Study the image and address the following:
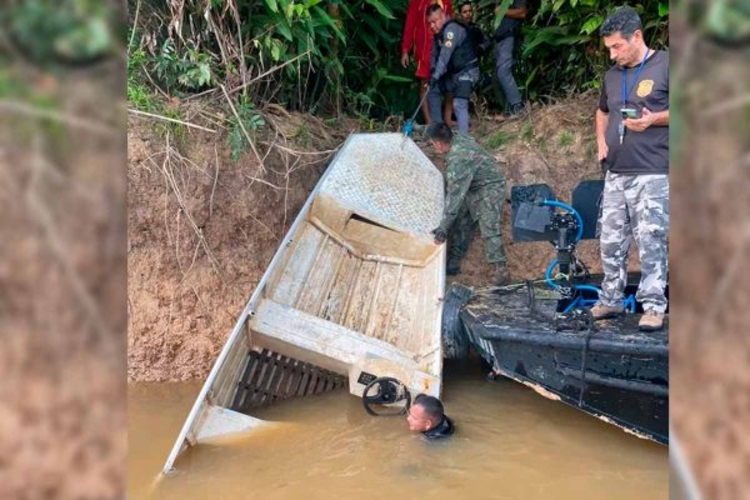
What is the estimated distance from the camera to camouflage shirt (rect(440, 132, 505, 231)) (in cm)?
480

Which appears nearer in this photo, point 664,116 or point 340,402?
point 664,116

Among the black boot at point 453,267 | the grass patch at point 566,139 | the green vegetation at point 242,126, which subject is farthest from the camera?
the grass patch at point 566,139

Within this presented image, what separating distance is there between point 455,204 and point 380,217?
59 centimetres

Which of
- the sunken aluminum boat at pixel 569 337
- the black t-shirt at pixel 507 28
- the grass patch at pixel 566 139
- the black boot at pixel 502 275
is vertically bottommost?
the sunken aluminum boat at pixel 569 337

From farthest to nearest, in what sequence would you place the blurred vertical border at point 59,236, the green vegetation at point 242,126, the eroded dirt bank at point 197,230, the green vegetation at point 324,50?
the green vegetation at point 324,50 < the green vegetation at point 242,126 < the eroded dirt bank at point 197,230 < the blurred vertical border at point 59,236

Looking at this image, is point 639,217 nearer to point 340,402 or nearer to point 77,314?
point 340,402

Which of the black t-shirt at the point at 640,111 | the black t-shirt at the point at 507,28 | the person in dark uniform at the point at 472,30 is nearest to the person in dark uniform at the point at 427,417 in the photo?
the black t-shirt at the point at 640,111

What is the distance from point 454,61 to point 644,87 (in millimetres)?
2997

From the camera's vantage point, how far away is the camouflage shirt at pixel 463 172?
4.80m

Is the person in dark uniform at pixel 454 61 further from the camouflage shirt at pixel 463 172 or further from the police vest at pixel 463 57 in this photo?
the camouflage shirt at pixel 463 172

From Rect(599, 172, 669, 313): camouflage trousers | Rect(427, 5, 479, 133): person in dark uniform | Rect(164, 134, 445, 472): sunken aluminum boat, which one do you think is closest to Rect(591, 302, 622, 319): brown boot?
Rect(599, 172, 669, 313): camouflage trousers

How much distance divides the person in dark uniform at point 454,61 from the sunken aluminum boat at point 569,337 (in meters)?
1.90

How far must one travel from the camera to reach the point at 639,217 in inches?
125

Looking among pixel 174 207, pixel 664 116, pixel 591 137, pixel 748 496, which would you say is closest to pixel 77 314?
pixel 748 496
